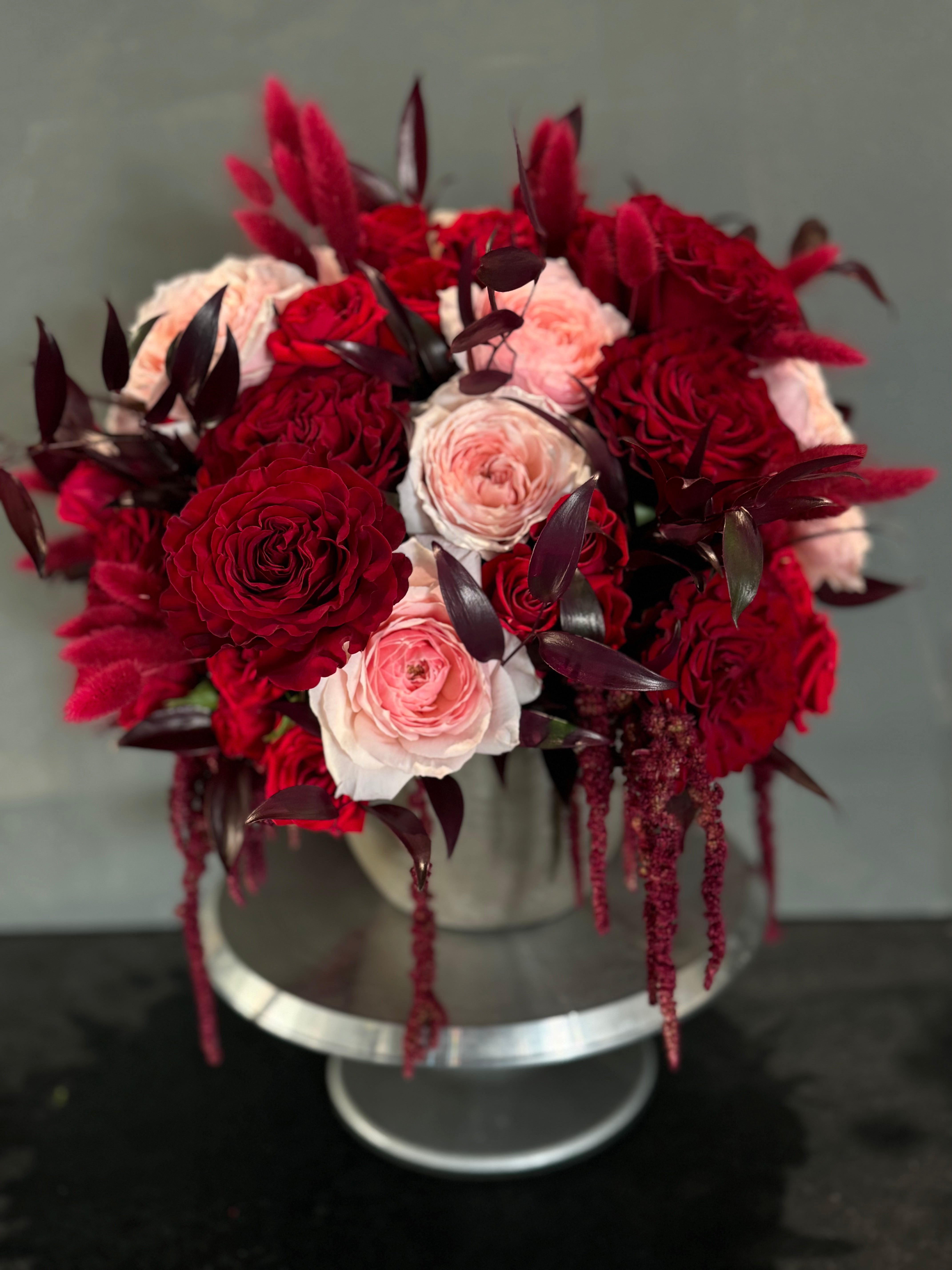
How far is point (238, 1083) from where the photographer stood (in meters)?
1.03

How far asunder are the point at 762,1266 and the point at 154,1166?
1.71ft

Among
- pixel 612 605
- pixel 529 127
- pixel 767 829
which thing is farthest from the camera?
pixel 529 127

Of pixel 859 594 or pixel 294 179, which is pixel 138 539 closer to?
pixel 294 179

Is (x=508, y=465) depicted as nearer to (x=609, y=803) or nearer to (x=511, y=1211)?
(x=609, y=803)

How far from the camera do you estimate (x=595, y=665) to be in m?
0.62

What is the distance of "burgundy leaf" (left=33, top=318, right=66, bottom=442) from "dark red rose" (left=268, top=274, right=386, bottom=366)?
→ 16cm

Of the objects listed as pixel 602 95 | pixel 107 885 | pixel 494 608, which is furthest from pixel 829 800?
pixel 107 885

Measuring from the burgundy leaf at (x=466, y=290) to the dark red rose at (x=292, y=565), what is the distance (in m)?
0.15

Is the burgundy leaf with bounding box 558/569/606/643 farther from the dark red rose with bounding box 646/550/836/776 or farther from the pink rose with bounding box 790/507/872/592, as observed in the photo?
the pink rose with bounding box 790/507/872/592

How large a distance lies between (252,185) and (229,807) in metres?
0.50

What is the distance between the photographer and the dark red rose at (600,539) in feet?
2.21

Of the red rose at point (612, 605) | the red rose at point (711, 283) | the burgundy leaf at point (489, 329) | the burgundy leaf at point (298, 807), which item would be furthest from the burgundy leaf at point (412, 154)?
the burgundy leaf at point (298, 807)

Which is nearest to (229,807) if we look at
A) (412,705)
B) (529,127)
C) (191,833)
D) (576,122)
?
(191,833)

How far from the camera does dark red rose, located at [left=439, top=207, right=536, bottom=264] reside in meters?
0.79
